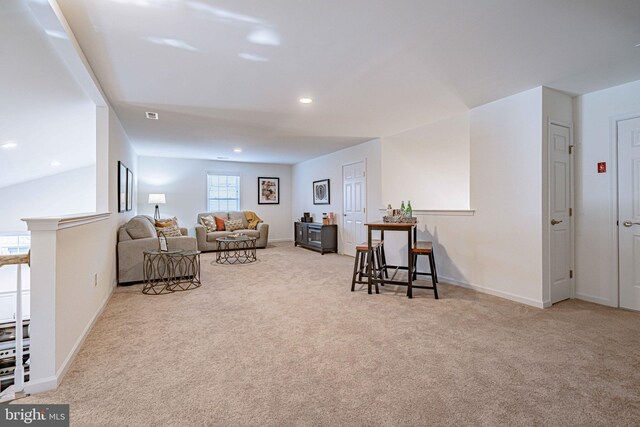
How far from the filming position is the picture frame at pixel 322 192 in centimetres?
752

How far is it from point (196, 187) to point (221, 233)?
1770mm

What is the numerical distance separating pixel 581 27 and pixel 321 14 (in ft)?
6.08

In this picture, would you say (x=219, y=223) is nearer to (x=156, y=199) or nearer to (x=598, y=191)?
(x=156, y=199)

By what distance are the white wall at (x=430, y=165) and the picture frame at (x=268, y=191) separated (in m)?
4.31

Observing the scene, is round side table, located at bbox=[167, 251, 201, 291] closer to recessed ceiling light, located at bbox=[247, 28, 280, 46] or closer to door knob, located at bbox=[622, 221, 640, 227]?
recessed ceiling light, located at bbox=[247, 28, 280, 46]

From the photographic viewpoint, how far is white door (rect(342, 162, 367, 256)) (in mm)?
6312

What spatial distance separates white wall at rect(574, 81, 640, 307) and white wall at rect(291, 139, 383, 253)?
2910mm

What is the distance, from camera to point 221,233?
7.33m

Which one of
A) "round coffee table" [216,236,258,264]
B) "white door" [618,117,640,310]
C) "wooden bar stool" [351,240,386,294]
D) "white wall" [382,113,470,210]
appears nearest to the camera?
"white door" [618,117,640,310]

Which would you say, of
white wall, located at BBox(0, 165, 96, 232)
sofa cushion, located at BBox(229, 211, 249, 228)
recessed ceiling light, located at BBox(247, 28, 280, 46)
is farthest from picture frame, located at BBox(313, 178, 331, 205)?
white wall, located at BBox(0, 165, 96, 232)

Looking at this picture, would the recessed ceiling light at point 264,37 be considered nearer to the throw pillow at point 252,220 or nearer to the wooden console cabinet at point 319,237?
the wooden console cabinet at point 319,237

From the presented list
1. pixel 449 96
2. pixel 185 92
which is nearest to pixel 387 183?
pixel 449 96

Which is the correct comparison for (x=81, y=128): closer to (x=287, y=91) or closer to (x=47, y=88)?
(x=47, y=88)

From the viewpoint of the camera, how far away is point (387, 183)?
573 centimetres
